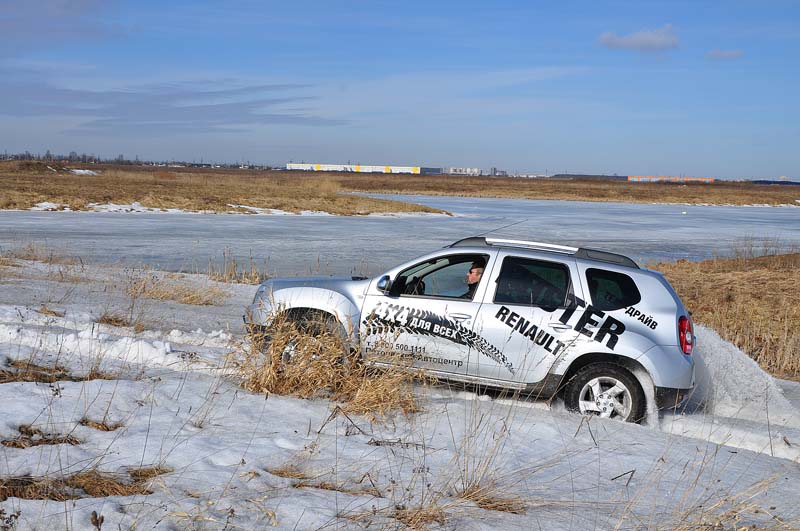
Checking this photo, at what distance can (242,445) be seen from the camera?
581 cm

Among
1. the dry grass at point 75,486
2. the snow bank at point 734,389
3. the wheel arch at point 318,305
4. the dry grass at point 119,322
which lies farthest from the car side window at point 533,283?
the dry grass at point 119,322

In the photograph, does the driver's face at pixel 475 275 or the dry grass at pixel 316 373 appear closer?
the dry grass at pixel 316 373

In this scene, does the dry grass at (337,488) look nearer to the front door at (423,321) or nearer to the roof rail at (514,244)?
the front door at (423,321)

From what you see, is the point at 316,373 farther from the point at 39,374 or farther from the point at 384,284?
the point at 39,374

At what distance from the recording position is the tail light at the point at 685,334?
7.52 m

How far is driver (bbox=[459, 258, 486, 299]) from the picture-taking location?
801 cm

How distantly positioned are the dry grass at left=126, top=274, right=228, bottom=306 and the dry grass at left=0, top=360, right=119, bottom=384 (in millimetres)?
5842

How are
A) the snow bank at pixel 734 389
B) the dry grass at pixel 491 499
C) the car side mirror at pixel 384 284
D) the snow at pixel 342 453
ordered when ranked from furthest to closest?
the snow bank at pixel 734 389 → the car side mirror at pixel 384 284 → the dry grass at pixel 491 499 → the snow at pixel 342 453

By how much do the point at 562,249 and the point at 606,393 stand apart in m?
1.50

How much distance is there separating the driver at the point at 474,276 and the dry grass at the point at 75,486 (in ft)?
12.6

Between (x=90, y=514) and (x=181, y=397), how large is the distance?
2486 millimetres

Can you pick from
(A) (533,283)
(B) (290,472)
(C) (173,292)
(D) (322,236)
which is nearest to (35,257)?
(C) (173,292)

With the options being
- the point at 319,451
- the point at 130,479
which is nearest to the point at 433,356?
the point at 319,451

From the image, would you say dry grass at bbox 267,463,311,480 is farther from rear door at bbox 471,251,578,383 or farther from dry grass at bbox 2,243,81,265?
dry grass at bbox 2,243,81,265
